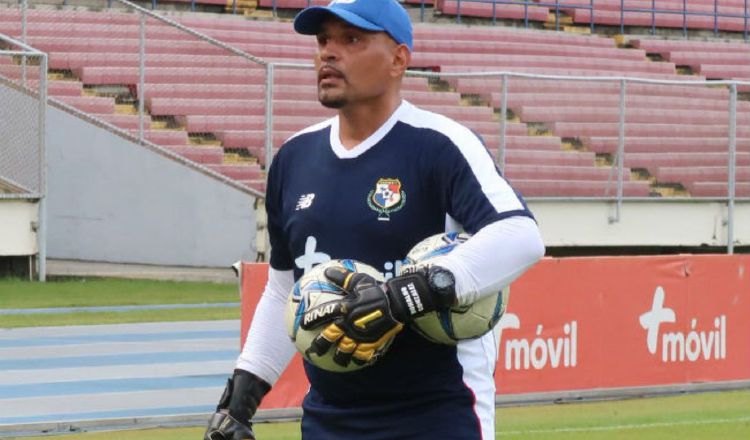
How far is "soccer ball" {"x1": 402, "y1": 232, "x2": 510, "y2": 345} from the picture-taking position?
3.85m

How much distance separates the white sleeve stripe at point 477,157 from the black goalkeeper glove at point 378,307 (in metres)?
0.27

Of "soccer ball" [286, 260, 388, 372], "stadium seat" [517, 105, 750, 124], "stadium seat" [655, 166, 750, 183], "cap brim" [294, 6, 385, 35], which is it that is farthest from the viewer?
"stadium seat" [655, 166, 750, 183]

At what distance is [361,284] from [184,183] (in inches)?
645

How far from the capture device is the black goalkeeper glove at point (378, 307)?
371cm

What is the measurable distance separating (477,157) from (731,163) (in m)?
18.0

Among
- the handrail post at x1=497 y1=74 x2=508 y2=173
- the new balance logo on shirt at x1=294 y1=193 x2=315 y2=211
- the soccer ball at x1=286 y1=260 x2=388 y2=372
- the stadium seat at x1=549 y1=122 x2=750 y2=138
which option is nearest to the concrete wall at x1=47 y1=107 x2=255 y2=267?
the handrail post at x1=497 y1=74 x2=508 y2=173

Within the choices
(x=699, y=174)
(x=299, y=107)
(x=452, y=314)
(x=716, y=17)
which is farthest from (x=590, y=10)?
(x=452, y=314)

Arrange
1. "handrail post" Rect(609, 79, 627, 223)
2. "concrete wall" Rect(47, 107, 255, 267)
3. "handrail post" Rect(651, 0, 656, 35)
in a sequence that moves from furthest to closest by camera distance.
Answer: "handrail post" Rect(651, 0, 656, 35)
"handrail post" Rect(609, 79, 627, 223)
"concrete wall" Rect(47, 107, 255, 267)

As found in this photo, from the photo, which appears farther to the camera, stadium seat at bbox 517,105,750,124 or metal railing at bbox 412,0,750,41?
metal railing at bbox 412,0,750,41

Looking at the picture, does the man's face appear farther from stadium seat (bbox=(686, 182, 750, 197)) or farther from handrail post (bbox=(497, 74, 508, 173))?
stadium seat (bbox=(686, 182, 750, 197))

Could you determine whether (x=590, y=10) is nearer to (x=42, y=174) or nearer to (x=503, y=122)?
(x=503, y=122)

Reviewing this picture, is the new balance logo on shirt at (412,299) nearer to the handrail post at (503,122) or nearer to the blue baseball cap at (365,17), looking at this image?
the blue baseball cap at (365,17)

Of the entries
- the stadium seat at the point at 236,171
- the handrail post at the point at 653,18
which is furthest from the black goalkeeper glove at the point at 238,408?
the handrail post at the point at 653,18

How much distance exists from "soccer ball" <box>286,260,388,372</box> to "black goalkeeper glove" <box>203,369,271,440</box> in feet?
1.42
